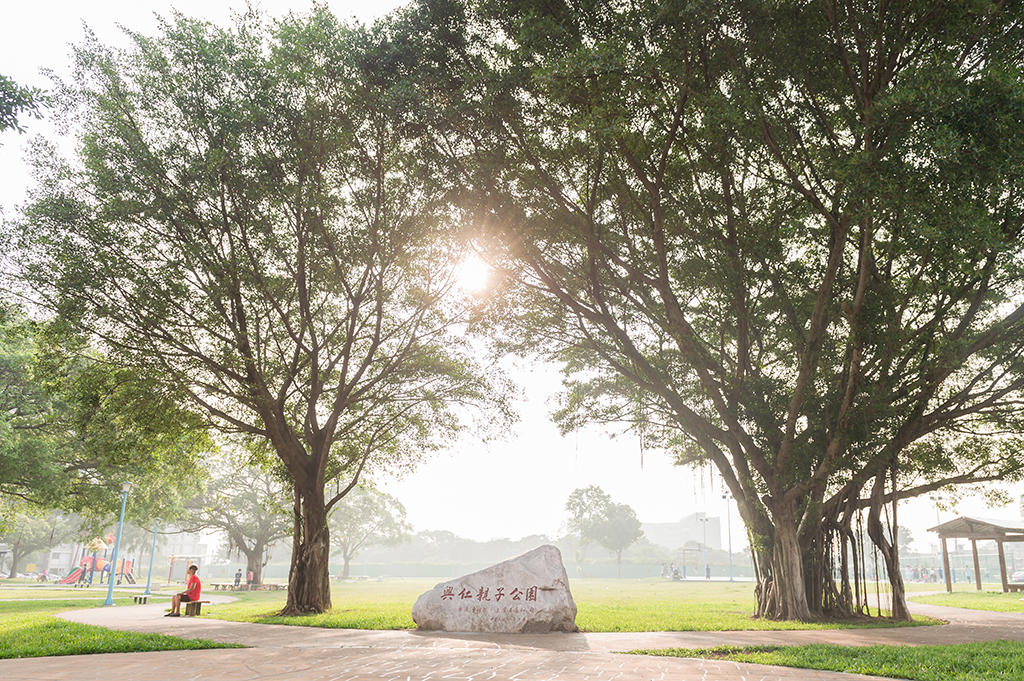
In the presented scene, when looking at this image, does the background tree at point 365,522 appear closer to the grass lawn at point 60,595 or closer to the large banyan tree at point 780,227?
the grass lawn at point 60,595

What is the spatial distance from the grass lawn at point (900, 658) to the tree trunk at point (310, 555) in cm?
953

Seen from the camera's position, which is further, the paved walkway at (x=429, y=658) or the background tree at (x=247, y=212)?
the background tree at (x=247, y=212)

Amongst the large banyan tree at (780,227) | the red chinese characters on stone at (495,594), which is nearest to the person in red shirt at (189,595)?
the red chinese characters on stone at (495,594)

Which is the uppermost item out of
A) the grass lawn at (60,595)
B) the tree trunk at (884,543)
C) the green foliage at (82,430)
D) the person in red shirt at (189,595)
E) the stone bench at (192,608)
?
the green foliage at (82,430)

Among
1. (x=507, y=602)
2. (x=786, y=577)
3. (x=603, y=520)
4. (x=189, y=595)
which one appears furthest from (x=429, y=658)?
(x=603, y=520)

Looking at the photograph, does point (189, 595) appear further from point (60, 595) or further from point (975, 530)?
point (975, 530)

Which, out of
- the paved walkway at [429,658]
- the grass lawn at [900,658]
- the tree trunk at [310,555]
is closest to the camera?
the paved walkway at [429,658]

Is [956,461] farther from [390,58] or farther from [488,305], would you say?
[390,58]

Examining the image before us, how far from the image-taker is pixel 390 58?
428 inches

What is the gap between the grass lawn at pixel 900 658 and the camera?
20.1 feet

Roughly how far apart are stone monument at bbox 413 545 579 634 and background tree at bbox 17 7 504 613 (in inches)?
204

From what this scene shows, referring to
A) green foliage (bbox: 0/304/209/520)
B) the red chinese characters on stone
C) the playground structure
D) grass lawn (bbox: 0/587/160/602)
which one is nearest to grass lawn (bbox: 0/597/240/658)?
the red chinese characters on stone

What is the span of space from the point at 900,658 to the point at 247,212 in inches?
502

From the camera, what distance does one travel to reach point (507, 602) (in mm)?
10547
